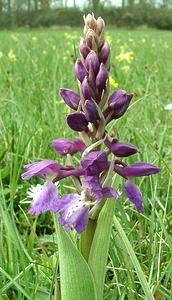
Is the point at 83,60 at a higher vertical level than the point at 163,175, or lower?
higher

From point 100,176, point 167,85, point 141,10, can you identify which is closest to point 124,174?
point 100,176

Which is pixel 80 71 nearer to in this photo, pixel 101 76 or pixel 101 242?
pixel 101 76

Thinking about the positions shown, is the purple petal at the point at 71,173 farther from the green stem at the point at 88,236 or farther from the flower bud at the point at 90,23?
the flower bud at the point at 90,23

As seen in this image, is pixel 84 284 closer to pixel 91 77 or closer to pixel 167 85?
pixel 91 77

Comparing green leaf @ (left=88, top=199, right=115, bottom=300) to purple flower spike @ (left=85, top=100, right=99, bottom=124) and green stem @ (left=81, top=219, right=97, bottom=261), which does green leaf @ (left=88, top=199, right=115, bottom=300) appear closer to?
green stem @ (left=81, top=219, right=97, bottom=261)

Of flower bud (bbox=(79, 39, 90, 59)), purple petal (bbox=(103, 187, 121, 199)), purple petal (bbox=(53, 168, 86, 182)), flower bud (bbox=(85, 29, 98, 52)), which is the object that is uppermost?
flower bud (bbox=(85, 29, 98, 52))

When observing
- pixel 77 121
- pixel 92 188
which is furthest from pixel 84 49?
pixel 92 188

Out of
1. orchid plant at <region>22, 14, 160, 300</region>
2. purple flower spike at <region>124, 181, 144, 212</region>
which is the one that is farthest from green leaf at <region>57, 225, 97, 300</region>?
purple flower spike at <region>124, 181, 144, 212</region>
